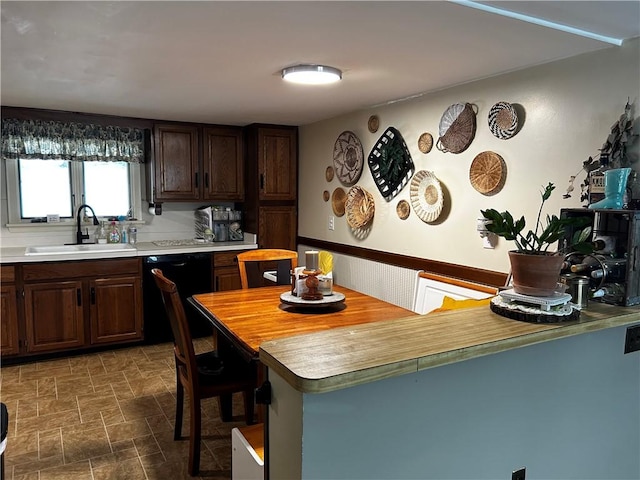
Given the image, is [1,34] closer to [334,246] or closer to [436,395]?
[436,395]

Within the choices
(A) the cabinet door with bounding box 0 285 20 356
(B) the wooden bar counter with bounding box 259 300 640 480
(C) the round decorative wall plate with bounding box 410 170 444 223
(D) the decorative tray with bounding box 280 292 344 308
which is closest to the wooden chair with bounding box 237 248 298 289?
(D) the decorative tray with bounding box 280 292 344 308

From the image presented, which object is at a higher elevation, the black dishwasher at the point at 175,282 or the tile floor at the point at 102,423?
the black dishwasher at the point at 175,282

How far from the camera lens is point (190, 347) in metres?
2.34

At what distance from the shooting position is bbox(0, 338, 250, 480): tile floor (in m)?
2.43

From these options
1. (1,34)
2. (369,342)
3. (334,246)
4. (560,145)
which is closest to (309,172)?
(334,246)

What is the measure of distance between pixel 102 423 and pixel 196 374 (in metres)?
0.96

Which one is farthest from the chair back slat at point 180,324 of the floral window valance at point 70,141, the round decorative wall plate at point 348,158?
the floral window valance at point 70,141

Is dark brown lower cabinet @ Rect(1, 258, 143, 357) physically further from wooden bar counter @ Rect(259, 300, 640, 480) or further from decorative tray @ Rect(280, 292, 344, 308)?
wooden bar counter @ Rect(259, 300, 640, 480)

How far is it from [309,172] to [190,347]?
2693mm

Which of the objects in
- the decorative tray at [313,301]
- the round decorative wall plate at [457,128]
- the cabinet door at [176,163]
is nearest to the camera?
the decorative tray at [313,301]

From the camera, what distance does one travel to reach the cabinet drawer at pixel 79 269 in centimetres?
376

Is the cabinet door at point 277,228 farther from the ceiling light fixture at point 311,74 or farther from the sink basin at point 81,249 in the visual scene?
the ceiling light fixture at point 311,74

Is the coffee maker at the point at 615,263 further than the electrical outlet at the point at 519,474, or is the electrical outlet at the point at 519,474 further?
the coffee maker at the point at 615,263

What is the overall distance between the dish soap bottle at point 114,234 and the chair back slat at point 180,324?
2246mm
